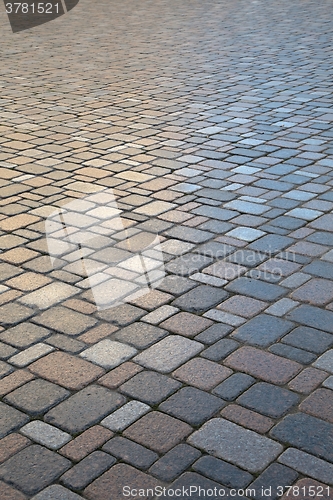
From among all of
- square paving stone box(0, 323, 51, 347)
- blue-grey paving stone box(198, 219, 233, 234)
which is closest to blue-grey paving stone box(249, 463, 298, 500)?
square paving stone box(0, 323, 51, 347)

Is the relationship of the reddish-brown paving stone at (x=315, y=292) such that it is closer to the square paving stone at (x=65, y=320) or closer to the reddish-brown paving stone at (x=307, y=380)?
→ the reddish-brown paving stone at (x=307, y=380)

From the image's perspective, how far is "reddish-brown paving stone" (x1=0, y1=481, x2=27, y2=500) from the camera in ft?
8.21

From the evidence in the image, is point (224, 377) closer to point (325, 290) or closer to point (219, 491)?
point (219, 491)

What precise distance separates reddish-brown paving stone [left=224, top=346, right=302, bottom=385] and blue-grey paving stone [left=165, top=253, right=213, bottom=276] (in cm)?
89

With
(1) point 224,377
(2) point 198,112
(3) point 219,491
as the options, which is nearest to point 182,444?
(3) point 219,491

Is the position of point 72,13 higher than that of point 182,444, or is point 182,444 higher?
point 72,13

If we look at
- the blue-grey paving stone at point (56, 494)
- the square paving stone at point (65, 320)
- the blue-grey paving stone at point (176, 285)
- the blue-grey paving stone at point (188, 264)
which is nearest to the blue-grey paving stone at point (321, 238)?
the blue-grey paving stone at point (188, 264)

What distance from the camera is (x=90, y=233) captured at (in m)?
4.64

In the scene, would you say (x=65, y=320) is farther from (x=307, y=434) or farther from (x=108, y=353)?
(x=307, y=434)

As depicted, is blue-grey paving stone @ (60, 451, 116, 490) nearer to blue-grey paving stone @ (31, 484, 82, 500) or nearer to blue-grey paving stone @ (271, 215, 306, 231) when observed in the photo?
blue-grey paving stone @ (31, 484, 82, 500)

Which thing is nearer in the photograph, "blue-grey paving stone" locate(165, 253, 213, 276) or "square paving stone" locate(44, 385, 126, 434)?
"square paving stone" locate(44, 385, 126, 434)

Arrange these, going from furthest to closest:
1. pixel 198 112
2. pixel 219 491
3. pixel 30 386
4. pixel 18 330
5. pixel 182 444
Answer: pixel 198 112
pixel 18 330
pixel 30 386
pixel 182 444
pixel 219 491

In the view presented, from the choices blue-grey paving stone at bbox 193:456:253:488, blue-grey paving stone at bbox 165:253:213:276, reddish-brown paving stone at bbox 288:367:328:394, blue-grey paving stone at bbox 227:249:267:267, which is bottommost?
reddish-brown paving stone at bbox 288:367:328:394

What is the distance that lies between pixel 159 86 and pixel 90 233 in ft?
15.3
